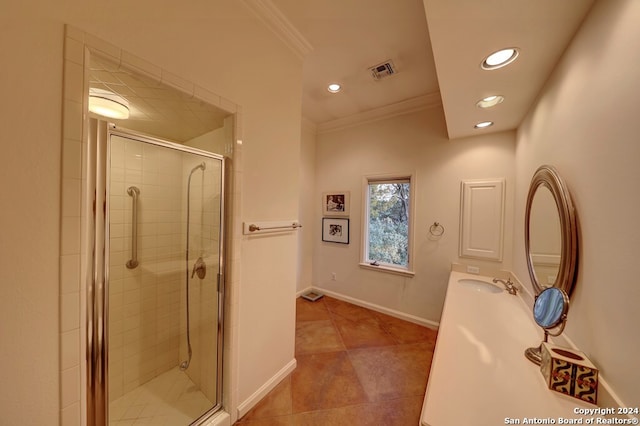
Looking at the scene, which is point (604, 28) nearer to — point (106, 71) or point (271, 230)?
point (271, 230)

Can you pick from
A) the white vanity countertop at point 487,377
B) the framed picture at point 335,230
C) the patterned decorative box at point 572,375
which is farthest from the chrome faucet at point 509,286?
the framed picture at point 335,230

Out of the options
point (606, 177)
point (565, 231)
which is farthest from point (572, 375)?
point (606, 177)

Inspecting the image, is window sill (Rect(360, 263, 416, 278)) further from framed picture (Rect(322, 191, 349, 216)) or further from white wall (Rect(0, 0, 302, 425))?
white wall (Rect(0, 0, 302, 425))

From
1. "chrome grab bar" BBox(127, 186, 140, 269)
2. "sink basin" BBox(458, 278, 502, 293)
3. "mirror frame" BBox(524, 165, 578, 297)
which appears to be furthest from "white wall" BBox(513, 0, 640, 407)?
"chrome grab bar" BBox(127, 186, 140, 269)

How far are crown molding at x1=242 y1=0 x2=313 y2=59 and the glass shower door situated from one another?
1014 millimetres

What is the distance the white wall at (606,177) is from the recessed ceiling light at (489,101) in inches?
17.5

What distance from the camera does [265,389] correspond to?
1624 mm

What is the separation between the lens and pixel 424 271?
2.71 metres

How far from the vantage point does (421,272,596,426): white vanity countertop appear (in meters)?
0.74

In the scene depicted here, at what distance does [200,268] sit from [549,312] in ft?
6.90

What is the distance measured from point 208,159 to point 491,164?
2.77 meters

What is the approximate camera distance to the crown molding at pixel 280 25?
1.39 metres

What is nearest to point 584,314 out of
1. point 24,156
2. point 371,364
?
point 371,364

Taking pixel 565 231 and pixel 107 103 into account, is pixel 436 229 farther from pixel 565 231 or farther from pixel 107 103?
pixel 107 103
